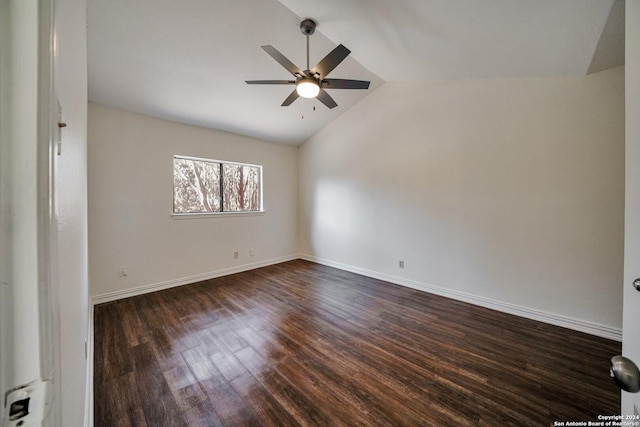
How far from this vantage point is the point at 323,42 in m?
2.46

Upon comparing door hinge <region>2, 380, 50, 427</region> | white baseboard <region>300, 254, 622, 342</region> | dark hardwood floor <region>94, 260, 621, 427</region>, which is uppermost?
door hinge <region>2, 380, 50, 427</region>

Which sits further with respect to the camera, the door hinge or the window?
the window

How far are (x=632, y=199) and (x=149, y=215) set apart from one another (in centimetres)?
408

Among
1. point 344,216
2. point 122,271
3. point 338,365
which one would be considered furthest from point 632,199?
point 122,271

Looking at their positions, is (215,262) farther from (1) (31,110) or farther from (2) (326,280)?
(1) (31,110)

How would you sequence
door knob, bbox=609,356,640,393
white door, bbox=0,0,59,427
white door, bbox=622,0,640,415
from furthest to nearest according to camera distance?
white door, bbox=622,0,640,415 < door knob, bbox=609,356,640,393 < white door, bbox=0,0,59,427

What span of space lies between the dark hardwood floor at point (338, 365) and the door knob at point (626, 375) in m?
1.09

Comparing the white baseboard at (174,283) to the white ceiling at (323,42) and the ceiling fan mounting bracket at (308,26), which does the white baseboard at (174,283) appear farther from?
the ceiling fan mounting bracket at (308,26)

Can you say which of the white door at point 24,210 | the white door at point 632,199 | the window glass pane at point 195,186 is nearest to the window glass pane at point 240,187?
the window glass pane at point 195,186

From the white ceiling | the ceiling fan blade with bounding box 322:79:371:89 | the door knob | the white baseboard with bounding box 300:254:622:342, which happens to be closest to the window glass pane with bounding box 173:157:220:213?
the white ceiling

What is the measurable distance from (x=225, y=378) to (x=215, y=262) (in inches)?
94.1

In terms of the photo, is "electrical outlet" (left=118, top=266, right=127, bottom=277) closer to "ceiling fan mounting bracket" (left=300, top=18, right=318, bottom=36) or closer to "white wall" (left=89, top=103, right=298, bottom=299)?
"white wall" (left=89, top=103, right=298, bottom=299)

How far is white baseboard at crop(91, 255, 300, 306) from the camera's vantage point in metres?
2.80

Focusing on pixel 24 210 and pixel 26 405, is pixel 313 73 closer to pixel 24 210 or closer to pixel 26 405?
pixel 24 210
